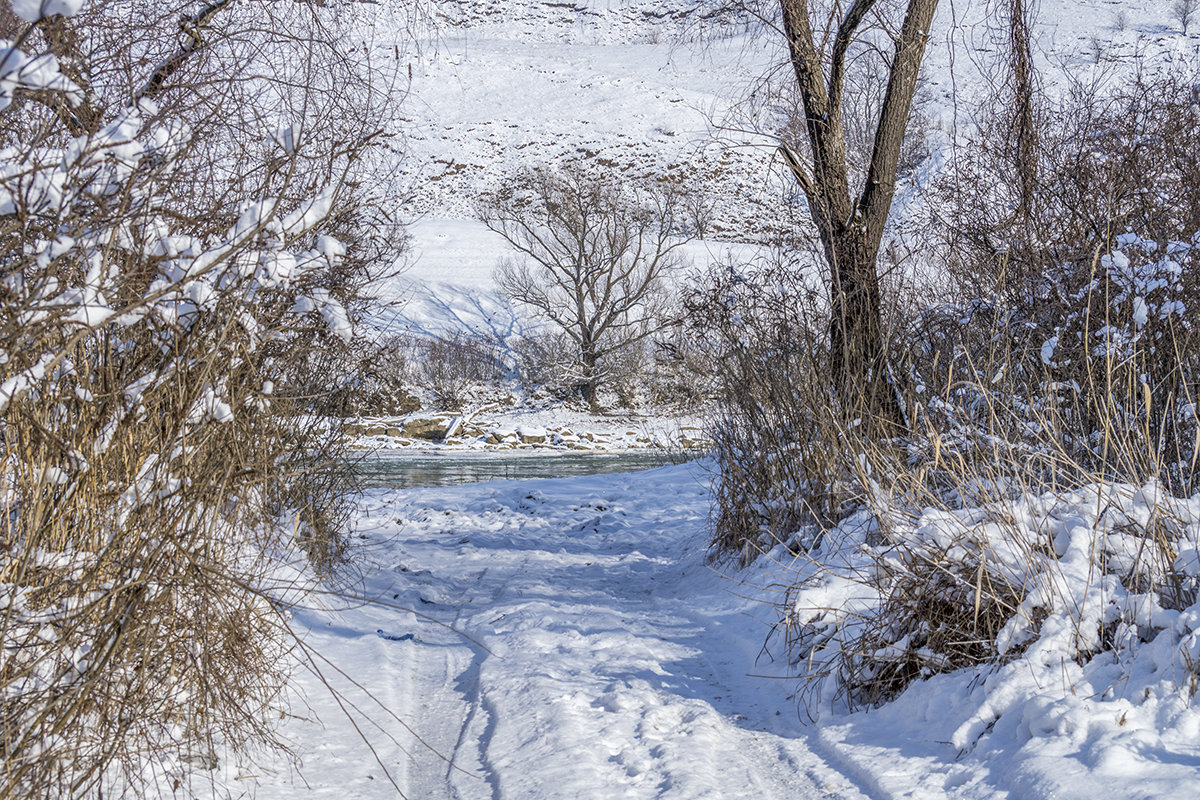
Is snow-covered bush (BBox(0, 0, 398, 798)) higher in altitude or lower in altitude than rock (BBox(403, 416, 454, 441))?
higher

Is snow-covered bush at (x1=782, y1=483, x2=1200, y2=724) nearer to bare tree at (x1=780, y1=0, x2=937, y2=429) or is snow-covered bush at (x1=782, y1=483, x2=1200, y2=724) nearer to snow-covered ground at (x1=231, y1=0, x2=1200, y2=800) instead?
snow-covered ground at (x1=231, y1=0, x2=1200, y2=800)

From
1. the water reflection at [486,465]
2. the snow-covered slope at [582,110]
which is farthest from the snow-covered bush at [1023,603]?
the snow-covered slope at [582,110]

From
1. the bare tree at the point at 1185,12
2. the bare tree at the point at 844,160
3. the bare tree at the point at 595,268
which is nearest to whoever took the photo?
the bare tree at the point at 844,160

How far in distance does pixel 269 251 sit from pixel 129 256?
407 mm

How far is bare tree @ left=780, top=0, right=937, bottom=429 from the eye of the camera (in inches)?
258

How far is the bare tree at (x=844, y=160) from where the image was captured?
6.55m

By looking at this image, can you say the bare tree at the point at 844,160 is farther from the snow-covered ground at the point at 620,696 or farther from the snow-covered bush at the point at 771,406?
the snow-covered ground at the point at 620,696

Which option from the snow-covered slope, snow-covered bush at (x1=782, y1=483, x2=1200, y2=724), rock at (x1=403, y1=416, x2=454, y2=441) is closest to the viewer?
snow-covered bush at (x1=782, y1=483, x2=1200, y2=724)

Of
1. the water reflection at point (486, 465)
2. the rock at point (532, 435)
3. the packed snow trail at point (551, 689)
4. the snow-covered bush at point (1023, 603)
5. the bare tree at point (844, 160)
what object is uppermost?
the bare tree at point (844, 160)

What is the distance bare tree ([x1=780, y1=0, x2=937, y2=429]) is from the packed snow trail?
2.14 m

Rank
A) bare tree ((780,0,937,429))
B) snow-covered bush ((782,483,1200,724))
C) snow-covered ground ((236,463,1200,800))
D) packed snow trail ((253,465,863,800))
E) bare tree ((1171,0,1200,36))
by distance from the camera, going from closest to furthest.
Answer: snow-covered ground ((236,463,1200,800))
snow-covered bush ((782,483,1200,724))
packed snow trail ((253,465,863,800))
bare tree ((780,0,937,429))
bare tree ((1171,0,1200,36))

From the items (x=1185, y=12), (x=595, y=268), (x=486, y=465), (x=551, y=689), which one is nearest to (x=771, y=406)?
(x=551, y=689)

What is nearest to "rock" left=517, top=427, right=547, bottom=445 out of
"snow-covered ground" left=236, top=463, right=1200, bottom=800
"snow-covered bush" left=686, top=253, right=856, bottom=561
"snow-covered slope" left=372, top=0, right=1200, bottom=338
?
"snow-covered slope" left=372, top=0, right=1200, bottom=338

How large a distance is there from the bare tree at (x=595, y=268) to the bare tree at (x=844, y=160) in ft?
55.4
